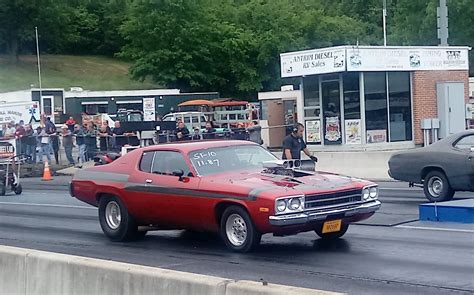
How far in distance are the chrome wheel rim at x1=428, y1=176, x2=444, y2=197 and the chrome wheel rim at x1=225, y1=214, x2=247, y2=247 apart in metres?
7.05

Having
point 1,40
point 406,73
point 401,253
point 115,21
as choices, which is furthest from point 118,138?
point 115,21

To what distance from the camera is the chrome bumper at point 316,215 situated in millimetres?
11508

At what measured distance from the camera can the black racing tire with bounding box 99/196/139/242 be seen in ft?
45.9

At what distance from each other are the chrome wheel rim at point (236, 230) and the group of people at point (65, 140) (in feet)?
74.3

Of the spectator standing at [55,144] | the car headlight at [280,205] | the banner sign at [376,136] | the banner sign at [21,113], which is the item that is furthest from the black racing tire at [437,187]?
the banner sign at [21,113]

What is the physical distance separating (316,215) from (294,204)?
383 millimetres

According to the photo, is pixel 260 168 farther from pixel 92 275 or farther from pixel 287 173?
pixel 92 275

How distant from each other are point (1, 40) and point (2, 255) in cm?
8060

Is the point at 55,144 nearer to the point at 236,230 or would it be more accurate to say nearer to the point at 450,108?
the point at 450,108

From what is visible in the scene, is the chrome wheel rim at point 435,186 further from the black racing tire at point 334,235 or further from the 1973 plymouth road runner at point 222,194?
the 1973 plymouth road runner at point 222,194

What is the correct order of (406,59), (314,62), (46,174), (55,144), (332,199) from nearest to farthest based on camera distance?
(332,199)
(46,174)
(314,62)
(406,59)
(55,144)

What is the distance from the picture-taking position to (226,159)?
43.4 ft

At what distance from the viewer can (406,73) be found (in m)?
34.0

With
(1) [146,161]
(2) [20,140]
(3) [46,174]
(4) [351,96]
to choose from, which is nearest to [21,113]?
(2) [20,140]
